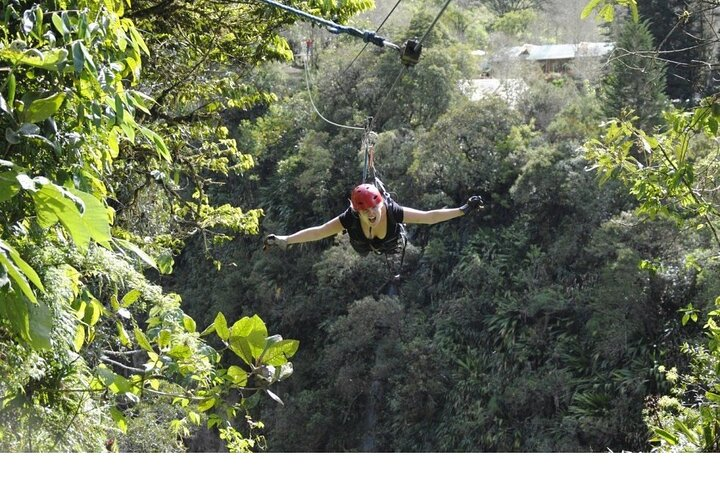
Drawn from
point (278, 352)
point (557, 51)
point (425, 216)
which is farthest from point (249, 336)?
point (557, 51)

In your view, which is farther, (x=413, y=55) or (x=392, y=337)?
(x=392, y=337)

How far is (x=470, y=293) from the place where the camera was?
17.9 metres

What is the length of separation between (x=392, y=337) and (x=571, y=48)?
14.3m

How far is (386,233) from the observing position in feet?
16.3

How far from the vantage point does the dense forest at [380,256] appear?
2684 mm

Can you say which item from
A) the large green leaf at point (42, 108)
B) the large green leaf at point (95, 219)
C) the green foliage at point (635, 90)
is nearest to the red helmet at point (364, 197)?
the large green leaf at point (42, 108)

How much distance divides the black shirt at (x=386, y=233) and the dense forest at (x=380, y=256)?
0.47 m

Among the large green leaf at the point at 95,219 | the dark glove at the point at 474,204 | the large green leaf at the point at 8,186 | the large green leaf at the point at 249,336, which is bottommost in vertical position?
the dark glove at the point at 474,204

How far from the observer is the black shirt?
493 cm

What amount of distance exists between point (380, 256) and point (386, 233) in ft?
43.9

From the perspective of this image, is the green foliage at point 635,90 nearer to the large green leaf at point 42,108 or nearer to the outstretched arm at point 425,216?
the outstretched arm at point 425,216

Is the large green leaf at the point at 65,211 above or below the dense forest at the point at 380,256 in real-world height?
above

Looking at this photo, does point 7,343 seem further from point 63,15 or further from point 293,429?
point 293,429

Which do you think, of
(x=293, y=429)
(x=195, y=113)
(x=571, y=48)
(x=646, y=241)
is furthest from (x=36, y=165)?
(x=571, y=48)
